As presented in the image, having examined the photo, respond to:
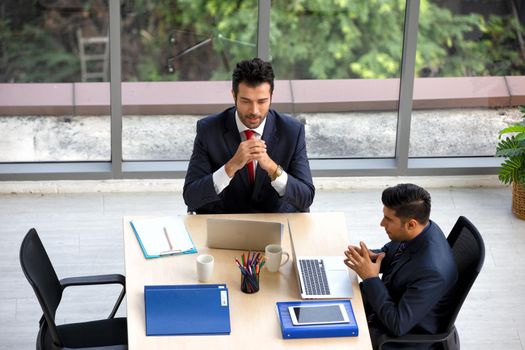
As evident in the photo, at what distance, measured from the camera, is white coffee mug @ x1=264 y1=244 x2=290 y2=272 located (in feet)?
13.8

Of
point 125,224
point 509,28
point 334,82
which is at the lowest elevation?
point 125,224

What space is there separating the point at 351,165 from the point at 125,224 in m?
2.80

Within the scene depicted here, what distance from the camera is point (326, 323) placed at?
3.80 m

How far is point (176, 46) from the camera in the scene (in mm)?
6664

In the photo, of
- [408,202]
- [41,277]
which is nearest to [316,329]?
[408,202]

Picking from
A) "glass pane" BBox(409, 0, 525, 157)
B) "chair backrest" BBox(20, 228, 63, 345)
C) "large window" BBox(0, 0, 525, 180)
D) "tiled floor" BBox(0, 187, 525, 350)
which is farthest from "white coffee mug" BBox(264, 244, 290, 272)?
"glass pane" BBox(409, 0, 525, 157)

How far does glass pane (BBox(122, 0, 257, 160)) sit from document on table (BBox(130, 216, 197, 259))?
223cm

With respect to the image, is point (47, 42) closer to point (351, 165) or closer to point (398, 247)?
point (351, 165)

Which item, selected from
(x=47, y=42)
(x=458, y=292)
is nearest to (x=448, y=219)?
(x=458, y=292)

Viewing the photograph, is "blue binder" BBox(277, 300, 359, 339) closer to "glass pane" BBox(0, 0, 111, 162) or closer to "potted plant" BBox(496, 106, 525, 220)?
"potted plant" BBox(496, 106, 525, 220)

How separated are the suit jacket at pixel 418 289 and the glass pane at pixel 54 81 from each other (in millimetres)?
3306

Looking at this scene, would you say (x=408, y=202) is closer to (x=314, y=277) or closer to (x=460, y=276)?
(x=460, y=276)

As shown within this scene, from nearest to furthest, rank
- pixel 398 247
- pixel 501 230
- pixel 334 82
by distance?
1. pixel 398 247
2. pixel 501 230
3. pixel 334 82

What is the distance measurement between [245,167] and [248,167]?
0.02 metres
